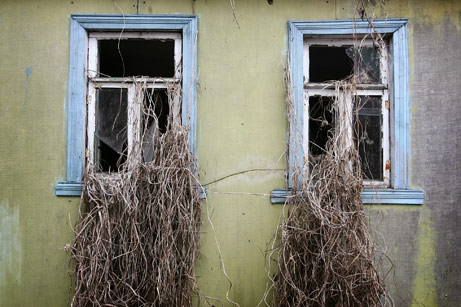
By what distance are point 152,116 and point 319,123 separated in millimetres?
1414

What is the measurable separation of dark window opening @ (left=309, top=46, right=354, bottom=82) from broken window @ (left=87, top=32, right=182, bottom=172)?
1177 millimetres

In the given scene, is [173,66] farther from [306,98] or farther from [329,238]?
[329,238]

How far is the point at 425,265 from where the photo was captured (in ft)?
10.5

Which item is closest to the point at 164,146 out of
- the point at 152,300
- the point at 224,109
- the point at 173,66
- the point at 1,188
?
the point at 224,109

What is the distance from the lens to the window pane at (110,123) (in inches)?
130

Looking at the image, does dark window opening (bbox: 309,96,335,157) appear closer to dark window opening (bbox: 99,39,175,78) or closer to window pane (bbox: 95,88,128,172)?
dark window opening (bbox: 99,39,175,78)

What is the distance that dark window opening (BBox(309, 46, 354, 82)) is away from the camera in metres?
3.45

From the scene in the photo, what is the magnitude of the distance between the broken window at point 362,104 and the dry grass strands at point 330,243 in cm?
21

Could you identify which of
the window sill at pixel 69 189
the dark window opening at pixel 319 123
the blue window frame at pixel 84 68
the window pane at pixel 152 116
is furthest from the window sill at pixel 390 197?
the window pane at pixel 152 116

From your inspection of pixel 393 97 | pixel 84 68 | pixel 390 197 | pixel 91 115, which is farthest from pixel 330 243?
pixel 84 68

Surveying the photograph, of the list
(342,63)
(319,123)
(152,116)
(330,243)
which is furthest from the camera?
(342,63)

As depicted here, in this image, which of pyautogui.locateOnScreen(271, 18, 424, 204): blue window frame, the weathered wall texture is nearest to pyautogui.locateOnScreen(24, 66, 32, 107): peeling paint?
the weathered wall texture

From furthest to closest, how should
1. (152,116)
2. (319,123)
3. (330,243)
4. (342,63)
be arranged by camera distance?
1. (342,63)
2. (319,123)
3. (152,116)
4. (330,243)

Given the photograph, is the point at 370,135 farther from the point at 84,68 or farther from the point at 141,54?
the point at 84,68
